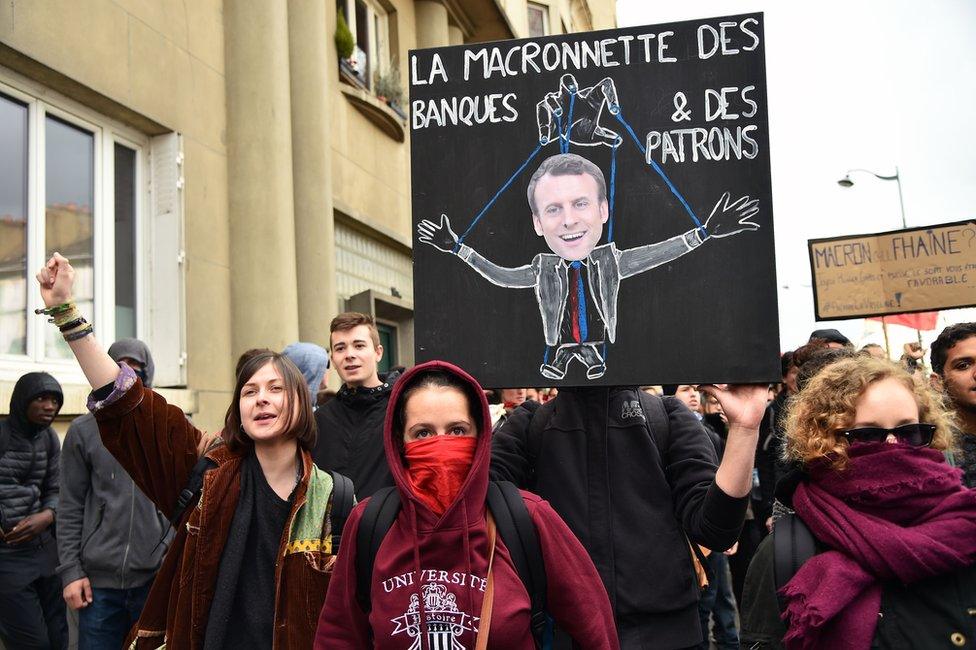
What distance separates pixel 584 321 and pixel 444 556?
0.97m

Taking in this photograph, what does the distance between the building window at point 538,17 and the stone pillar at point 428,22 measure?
23.7ft

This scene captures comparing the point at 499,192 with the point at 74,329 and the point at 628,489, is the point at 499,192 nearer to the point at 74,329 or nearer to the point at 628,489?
the point at 628,489

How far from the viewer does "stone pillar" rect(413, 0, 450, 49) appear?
42.6ft

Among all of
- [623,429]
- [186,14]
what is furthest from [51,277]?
[186,14]

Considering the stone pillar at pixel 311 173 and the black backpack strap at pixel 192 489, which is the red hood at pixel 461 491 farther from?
the stone pillar at pixel 311 173

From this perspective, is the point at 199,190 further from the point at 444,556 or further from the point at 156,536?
the point at 444,556

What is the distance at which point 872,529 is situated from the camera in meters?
2.18

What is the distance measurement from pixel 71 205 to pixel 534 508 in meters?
5.29

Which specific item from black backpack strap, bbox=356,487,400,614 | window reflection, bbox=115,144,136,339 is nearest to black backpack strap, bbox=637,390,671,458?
black backpack strap, bbox=356,487,400,614

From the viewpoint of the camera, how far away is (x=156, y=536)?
4594 mm

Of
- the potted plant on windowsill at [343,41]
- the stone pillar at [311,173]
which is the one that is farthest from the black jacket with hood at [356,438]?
the potted plant on windowsill at [343,41]

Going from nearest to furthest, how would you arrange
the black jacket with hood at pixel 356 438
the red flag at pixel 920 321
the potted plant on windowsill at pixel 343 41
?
the black jacket with hood at pixel 356 438, the red flag at pixel 920 321, the potted plant on windowsill at pixel 343 41

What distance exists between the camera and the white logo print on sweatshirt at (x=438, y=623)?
85.9 inches

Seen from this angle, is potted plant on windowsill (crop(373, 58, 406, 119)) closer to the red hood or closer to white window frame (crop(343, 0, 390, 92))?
white window frame (crop(343, 0, 390, 92))
